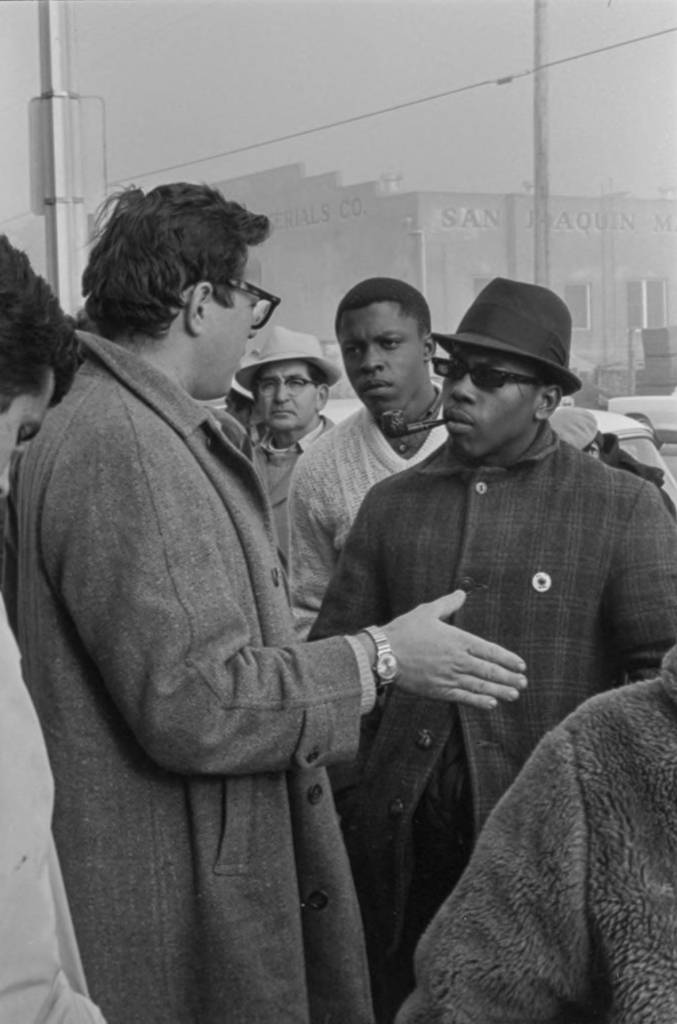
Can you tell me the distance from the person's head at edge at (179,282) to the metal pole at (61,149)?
283cm

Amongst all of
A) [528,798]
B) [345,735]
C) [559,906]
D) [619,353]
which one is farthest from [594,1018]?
[619,353]

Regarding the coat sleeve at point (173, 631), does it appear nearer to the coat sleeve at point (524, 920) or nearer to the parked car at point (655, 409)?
the coat sleeve at point (524, 920)

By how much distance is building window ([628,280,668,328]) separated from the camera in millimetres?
7652

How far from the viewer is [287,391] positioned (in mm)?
5188

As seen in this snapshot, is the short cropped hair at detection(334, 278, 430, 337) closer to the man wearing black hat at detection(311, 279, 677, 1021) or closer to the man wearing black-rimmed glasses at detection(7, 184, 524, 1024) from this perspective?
the man wearing black hat at detection(311, 279, 677, 1021)

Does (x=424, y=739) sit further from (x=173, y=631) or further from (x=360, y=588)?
(x=173, y=631)

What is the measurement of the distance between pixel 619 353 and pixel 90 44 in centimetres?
372

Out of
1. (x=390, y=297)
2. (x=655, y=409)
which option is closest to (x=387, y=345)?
(x=390, y=297)

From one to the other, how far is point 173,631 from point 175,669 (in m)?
0.05

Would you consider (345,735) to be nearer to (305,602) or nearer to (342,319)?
(305,602)

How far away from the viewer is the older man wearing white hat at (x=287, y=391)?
16.6 ft

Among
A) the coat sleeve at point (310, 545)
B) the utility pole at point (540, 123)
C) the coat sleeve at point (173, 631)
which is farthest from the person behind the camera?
the utility pole at point (540, 123)

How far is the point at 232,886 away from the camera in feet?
7.13

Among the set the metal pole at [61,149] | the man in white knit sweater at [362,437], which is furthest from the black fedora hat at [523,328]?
the metal pole at [61,149]
